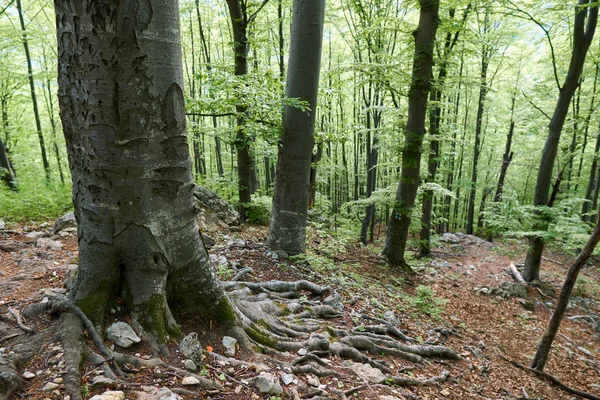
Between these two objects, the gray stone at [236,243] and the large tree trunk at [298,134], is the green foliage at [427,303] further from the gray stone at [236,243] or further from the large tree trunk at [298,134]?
the gray stone at [236,243]

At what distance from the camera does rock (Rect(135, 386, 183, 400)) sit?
1.78 m

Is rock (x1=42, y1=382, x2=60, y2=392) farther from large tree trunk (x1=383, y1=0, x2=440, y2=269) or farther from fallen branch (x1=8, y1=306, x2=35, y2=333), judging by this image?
large tree trunk (x1=383, y1=0, x2=440, y2=269)

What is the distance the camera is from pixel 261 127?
5.46 metres

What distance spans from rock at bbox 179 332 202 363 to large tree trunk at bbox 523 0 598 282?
31.5 ft

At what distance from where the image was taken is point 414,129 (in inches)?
308

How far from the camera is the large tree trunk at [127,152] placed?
1.95 m

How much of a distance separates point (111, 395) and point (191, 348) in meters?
0.63

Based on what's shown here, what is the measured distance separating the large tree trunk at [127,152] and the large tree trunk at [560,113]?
9536 millimetres

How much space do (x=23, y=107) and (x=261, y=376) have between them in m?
25.5

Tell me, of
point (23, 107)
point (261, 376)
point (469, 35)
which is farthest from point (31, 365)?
point (23, 107)

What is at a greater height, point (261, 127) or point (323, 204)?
point (261, 127)

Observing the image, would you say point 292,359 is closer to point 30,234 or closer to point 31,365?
point 31,365

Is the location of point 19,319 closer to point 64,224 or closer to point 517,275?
point 64,224

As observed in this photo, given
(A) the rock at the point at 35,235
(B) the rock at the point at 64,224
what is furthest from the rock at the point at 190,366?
(B) the rock at the point at 64,224
